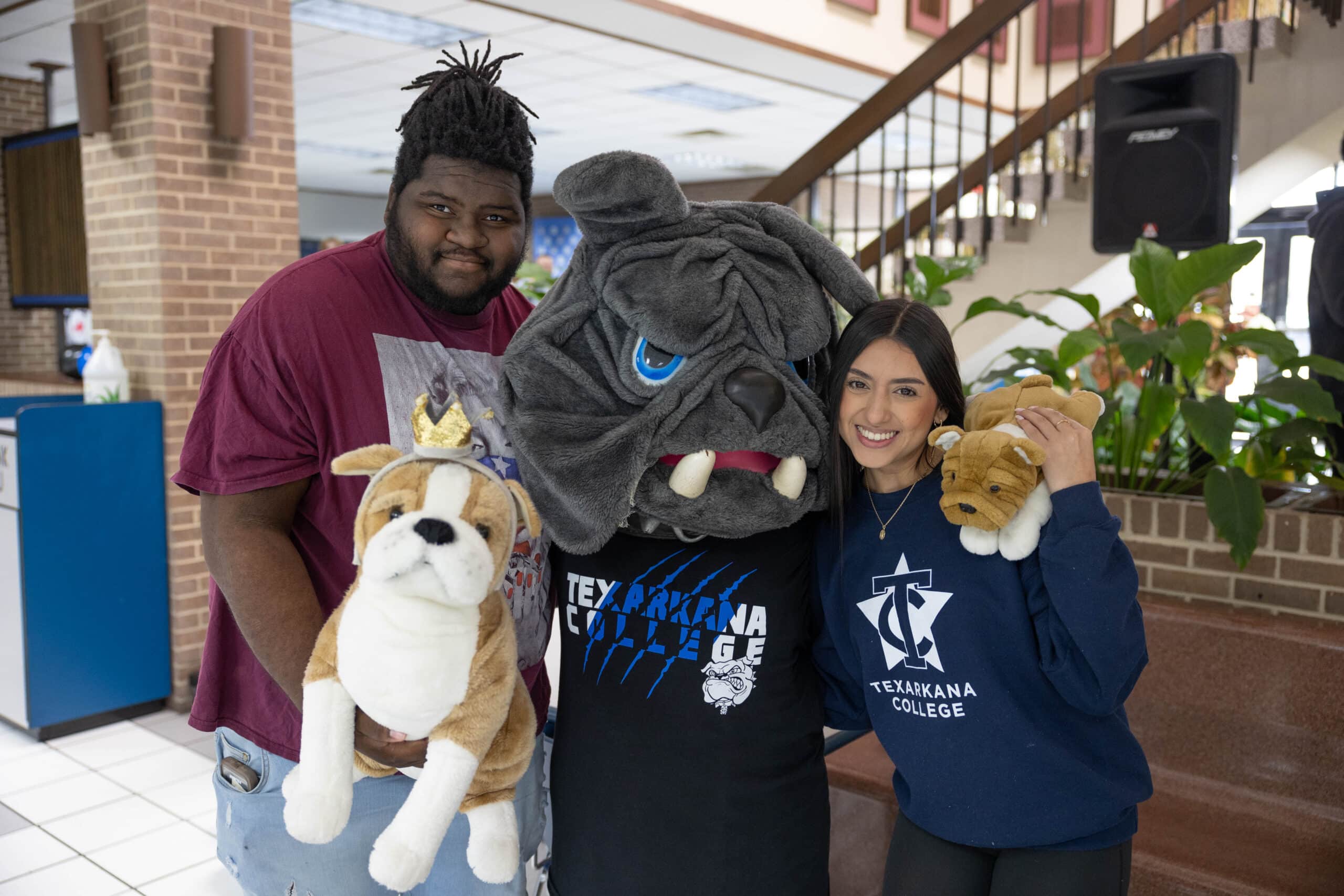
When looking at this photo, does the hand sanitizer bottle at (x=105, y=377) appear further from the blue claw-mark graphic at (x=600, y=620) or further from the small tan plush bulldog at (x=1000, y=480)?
the small tan plush bulldog at (x=1000, y=480)

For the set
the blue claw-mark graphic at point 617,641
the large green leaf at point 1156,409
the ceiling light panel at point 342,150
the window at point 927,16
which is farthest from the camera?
the ceiling light panel at point 342,150

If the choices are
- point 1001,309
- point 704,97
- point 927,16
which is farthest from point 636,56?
point 1001,309

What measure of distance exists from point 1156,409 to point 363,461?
2491mm

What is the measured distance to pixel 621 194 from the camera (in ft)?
4.06

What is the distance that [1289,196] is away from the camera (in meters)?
7.59

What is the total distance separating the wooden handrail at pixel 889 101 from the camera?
477cm

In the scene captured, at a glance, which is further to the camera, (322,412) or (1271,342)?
(1271,342)

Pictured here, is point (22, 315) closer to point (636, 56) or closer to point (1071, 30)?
point (636, 56)

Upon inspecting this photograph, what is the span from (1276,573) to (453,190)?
248 cm

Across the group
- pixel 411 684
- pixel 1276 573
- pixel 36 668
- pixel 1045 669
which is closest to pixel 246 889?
pixel 411 684

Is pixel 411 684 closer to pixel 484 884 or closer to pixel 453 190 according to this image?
pixel 484 884

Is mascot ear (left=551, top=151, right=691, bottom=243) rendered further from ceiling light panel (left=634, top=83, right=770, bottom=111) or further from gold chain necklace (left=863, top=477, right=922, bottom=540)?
ceiling light panel (left=634, top=83, right=770, bottom=111)

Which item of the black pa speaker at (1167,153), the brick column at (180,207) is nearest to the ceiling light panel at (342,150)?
the brick column at (180,207)

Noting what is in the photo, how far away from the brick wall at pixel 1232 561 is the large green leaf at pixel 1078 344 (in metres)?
0.42
